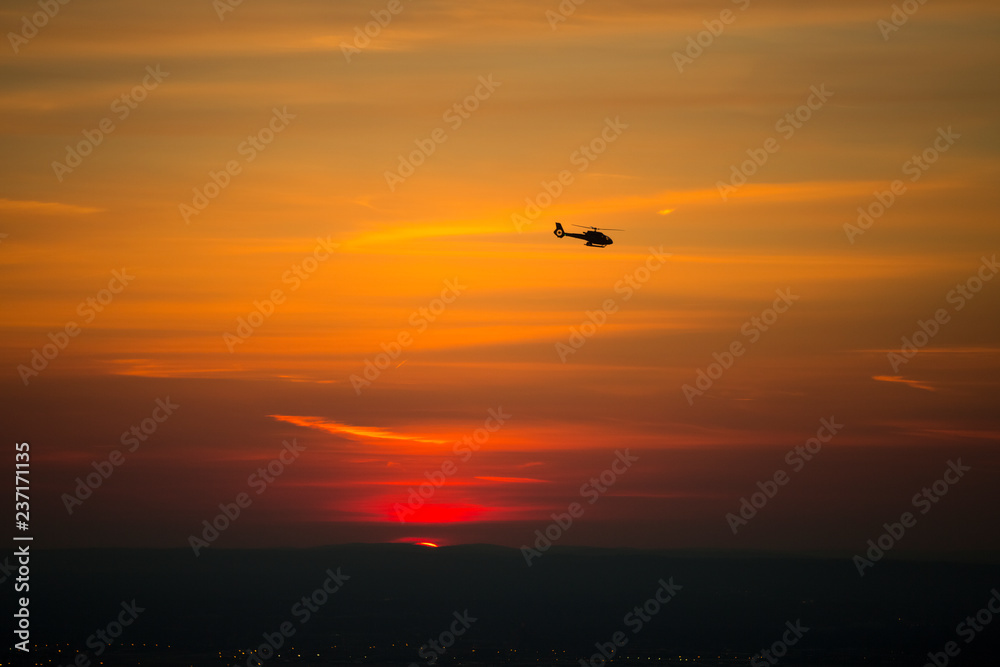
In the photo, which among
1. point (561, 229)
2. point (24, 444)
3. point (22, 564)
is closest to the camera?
point (24, 444)

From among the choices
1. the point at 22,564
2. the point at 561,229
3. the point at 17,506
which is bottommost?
the point at 17,506

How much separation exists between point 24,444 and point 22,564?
114 m

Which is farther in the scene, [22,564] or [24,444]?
[22,564]

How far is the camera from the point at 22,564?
194 metres

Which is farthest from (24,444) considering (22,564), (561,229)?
(22,564)

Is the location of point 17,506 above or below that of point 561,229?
below

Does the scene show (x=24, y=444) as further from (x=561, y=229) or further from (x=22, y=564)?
(x=22, y=564)

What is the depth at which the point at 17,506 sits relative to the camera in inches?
3703

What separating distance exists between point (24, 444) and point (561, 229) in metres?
60.3

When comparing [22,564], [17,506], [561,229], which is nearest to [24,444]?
[17,506]

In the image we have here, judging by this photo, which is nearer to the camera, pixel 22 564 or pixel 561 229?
pixel 561 229

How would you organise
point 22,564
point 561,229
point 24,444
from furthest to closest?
point 22,564 → point 561,229 → point 24,444

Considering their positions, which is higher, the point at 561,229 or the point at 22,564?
the point at 561,229

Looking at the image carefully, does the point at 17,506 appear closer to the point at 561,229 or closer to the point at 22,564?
the point at 561,229
